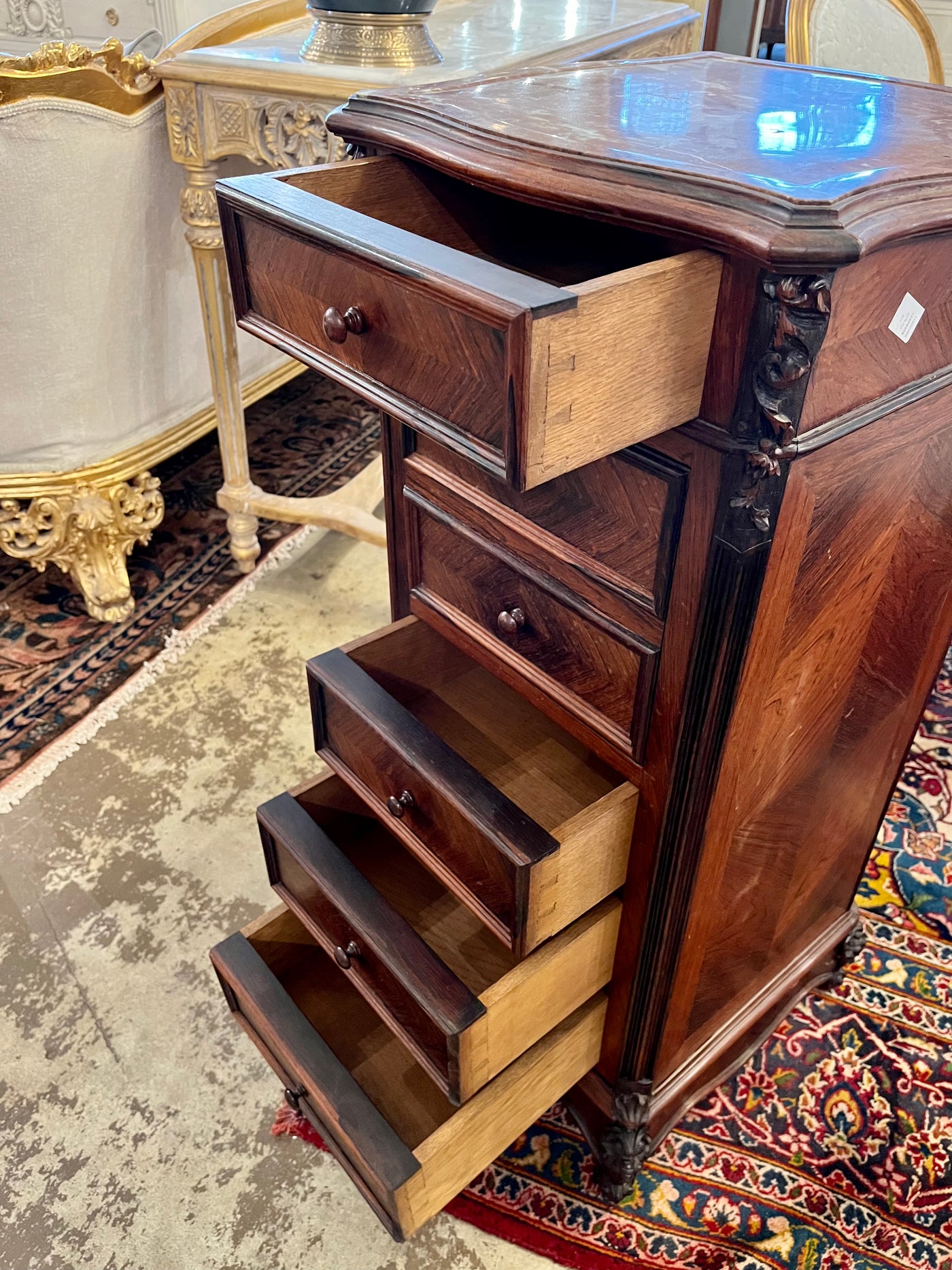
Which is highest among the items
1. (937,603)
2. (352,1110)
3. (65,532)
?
(937,603)

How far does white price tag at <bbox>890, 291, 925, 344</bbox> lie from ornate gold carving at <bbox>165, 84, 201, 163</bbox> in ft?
3.75

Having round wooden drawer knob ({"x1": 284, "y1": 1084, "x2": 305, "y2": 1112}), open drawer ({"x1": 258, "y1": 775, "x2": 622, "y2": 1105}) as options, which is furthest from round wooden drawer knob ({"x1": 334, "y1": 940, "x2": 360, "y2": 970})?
round wooden drawer knob ({"x1": 284, "y1": 1084, "x2": 305, "y2": 1112})

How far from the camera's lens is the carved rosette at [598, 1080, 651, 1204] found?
0.86m

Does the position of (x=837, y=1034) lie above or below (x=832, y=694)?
below

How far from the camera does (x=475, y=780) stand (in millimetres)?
707

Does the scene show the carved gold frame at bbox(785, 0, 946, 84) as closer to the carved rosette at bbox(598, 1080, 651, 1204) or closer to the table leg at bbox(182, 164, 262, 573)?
the table leg at bbox(182, 164, 262, 573)

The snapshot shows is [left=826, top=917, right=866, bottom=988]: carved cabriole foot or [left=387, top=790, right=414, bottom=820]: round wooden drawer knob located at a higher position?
[left=387, top=790, right=414, bottom=820]: round wooden drawer knob

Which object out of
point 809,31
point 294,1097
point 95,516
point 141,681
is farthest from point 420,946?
point 809,31

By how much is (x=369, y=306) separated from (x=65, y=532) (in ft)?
3.89

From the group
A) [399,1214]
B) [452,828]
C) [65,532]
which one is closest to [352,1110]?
[399,1214]

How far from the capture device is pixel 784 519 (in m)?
0.56

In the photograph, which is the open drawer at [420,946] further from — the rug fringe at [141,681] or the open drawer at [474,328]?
the rug fringe at [141,681]

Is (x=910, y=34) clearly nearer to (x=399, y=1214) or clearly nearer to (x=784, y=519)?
(x=784, y=519)

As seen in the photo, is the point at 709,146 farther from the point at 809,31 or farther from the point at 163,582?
the point at 163,582
